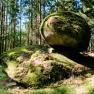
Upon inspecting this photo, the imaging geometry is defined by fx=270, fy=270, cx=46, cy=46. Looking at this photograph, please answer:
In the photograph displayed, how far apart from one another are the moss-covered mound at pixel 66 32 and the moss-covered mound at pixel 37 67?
70cm

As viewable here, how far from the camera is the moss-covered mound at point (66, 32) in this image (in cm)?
1391

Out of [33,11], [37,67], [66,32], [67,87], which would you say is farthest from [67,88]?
[33,11]

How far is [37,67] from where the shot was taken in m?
12.8

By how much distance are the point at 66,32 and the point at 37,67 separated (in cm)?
248

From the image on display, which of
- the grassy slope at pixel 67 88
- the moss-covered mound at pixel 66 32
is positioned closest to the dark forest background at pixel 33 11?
the moss-covered mound at pixel 66 32

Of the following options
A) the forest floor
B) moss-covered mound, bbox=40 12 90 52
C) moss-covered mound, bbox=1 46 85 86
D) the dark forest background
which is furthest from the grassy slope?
the dark forest background

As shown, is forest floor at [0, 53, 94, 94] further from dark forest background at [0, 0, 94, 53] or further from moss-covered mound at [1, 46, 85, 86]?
dark forest background at [0, 0, 94, 53]


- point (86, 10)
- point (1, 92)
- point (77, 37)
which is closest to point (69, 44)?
point (77, 37)

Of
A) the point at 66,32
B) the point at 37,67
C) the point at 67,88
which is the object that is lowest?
the point at 67,88

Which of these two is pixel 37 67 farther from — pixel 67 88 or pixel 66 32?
pixel 66 32

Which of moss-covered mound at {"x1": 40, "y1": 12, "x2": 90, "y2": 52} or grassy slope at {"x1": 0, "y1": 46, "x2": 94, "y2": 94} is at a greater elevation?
moss-covered mound at {"x1": 40, "y1": 12, "x2": 90, "y2": 52}

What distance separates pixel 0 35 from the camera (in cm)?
3903

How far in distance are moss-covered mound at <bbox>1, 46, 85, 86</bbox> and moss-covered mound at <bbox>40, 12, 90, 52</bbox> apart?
0.70 metres

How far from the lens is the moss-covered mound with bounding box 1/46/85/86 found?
1249cm
